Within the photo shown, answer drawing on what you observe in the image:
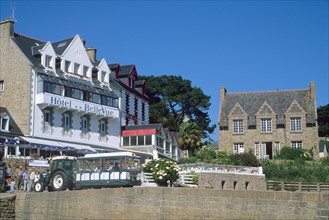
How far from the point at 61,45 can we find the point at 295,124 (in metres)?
27.5

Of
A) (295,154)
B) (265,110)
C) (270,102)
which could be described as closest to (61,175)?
(295,154)

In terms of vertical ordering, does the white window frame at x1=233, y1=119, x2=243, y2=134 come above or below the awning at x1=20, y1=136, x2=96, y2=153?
above

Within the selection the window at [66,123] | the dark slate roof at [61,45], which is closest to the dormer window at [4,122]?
the window at [66,123]

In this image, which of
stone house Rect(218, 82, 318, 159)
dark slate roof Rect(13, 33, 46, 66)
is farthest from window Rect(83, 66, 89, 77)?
stone house Rect(218, 82, 318, 159)

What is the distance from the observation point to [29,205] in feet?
86.5

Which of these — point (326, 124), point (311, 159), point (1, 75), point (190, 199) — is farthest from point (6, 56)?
point (326, 124)

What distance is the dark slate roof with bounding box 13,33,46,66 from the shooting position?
143 ft

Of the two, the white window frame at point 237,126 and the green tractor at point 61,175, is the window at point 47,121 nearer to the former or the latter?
the green tractor at point 61,175

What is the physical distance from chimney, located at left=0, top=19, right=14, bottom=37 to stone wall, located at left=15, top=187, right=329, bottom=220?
73.0 feet

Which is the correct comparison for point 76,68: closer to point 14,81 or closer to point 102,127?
point 14,81

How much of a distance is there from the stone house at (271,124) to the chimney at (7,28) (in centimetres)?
2656

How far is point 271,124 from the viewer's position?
2330 inches

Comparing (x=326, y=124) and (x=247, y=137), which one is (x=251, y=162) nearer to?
(x=247, y=137)

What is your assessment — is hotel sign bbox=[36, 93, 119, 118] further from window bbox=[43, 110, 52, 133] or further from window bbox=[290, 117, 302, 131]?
window bbox=[290, 117, 302, 131]
